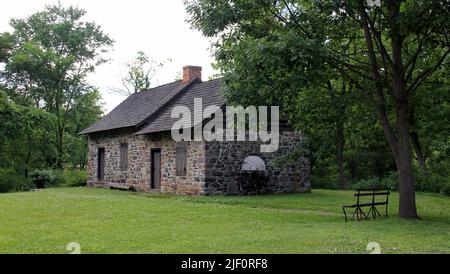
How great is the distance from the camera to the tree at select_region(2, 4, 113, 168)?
38.0 m

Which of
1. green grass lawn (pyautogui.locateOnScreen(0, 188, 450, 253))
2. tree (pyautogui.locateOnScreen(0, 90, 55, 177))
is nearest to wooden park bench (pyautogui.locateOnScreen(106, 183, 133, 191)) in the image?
tree (pyautogui.locateOnScreen(0, 90, 55, 177))

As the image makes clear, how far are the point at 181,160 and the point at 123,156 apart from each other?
6.10 m

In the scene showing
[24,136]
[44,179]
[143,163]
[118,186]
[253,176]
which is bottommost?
[118,186]

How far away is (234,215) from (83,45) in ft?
103

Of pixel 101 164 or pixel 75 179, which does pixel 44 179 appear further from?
pixel 101 164

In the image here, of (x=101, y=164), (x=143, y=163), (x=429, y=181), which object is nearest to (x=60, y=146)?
(x=101, y=164)

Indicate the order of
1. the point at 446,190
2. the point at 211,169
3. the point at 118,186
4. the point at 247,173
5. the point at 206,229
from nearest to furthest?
1. the point at 206,229
2. the point at 211,169
3. the point at 247,173
4. the point at 446,190
5. the point at 118,186

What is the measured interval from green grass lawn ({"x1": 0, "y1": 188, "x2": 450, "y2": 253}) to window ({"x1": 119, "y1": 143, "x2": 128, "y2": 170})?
972cm

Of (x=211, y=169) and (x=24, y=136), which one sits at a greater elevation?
(x=24, y=136)

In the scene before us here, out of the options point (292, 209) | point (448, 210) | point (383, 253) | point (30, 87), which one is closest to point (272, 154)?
point (292, 209)

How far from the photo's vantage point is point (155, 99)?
91.3ft

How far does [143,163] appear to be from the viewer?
24.7m

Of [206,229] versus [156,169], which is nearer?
[206,229]
